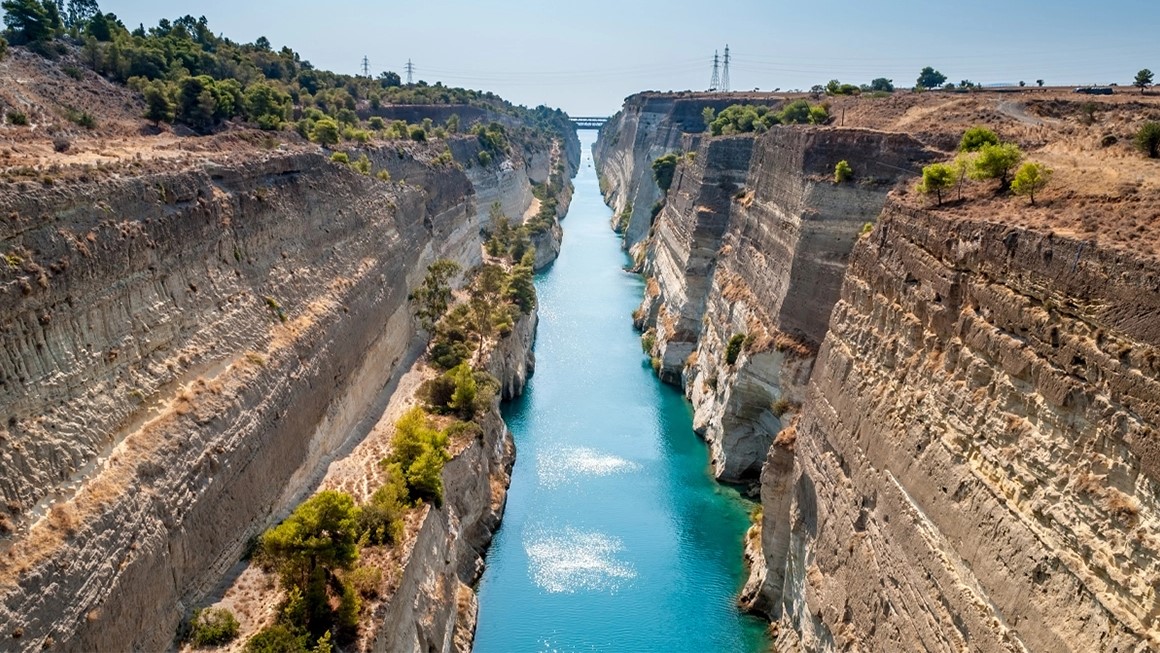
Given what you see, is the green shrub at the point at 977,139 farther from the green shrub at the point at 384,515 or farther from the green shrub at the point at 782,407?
the green shrub at the point at 384,515

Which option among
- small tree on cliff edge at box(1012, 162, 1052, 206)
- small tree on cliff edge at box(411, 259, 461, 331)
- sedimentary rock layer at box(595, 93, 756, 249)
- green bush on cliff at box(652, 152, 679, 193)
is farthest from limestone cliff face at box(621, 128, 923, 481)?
sedimentary rock layer at box(595, 93, 756, 249)

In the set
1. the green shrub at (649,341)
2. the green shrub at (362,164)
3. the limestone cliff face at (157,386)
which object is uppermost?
the green shrub at (362,164)

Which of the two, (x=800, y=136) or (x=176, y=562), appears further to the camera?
(x=800, y=136)

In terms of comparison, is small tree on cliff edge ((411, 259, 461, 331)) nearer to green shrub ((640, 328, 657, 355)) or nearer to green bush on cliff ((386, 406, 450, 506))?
green bush on cliff ((386, 406, 450, 506))

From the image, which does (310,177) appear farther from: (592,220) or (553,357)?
(592,220)

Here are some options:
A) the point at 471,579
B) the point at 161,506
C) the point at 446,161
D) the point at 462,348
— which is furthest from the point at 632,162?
the point at 161,506

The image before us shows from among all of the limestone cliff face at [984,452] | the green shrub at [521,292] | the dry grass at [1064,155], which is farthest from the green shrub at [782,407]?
the green shrub at [521,292]
